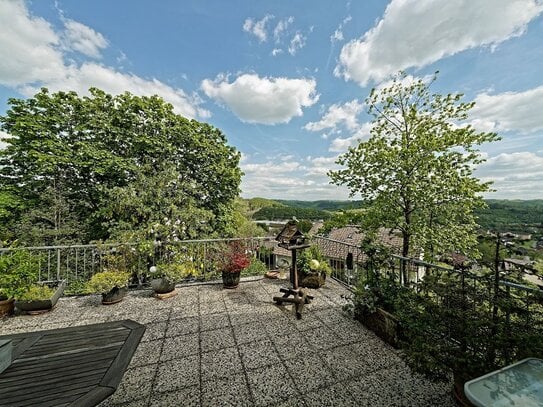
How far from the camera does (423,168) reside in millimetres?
4312

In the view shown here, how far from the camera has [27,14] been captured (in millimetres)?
4477

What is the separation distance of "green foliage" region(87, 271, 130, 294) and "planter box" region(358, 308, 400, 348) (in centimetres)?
379

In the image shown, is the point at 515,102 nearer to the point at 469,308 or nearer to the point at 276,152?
the point at 469,308

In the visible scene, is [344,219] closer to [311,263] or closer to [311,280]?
[311,263]

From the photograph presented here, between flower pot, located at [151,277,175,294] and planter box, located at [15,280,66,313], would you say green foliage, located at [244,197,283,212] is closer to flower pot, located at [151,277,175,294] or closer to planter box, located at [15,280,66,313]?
flower pot, located at [151,277,175,294]

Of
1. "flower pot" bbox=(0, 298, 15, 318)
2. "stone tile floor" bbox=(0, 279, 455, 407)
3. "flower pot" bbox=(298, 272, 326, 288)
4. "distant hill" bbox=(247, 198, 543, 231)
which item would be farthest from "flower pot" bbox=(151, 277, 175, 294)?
"distant hill" bbox=(247, 198, 543, 231)

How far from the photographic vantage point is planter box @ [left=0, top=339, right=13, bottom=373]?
4.20ft

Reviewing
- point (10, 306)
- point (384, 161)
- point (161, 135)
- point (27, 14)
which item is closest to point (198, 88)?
point (161, 135)

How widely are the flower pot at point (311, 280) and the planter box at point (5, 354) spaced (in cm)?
380

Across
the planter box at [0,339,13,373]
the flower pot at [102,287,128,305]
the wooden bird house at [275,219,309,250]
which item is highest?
the wooden bird house at [275,219,309,250]

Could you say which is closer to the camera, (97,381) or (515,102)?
(97,381)

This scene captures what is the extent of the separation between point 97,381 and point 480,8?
248 inches

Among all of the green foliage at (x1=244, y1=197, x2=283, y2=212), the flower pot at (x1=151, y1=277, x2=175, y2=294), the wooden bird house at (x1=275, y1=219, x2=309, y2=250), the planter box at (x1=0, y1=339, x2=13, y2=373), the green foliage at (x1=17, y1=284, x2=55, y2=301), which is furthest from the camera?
the green foliage at (x1=244, y1=197, x2=283, y2=212)

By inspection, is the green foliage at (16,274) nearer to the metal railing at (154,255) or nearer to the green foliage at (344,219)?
the metal railing at (154,255)
